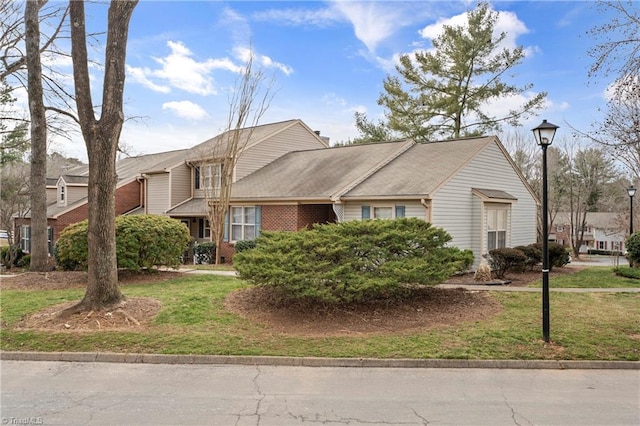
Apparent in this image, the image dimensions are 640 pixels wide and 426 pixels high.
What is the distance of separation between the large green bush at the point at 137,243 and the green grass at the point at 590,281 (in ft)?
35.3

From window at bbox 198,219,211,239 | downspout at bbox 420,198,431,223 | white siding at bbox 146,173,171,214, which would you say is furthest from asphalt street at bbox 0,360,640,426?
white siding at bbox 146,173,171,214

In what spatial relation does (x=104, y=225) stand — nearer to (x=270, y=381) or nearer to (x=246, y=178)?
(x=270, y=381)

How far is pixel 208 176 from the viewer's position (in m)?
23.7

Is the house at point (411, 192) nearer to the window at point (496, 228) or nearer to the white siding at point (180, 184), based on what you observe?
the window at point (496, 228)

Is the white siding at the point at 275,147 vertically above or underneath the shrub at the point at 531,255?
above

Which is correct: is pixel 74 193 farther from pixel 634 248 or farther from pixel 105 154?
pixel 634 248

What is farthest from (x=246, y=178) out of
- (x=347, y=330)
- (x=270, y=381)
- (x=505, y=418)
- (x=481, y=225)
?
(x=505, y=418)

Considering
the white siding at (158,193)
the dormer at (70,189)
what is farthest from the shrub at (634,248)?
the dormer at (70,189)

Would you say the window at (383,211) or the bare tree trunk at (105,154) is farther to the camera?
the window at (383,211)

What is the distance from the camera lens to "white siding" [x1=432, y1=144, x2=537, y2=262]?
15.4m

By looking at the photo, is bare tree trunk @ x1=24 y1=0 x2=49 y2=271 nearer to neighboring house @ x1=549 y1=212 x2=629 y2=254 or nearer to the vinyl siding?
→ the vinyl siding

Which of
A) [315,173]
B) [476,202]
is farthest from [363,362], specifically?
[315,173]

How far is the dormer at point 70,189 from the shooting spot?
1044 inches

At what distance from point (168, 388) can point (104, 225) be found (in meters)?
4.42
